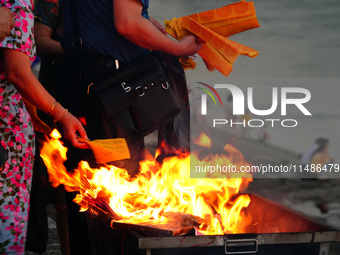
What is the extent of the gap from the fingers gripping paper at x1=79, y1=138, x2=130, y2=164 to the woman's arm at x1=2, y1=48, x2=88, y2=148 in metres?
0.07

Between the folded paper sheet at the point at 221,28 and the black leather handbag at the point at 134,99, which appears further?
the folded paper sheet at the point at 221,28

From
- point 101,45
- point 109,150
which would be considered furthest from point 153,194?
point 101,45

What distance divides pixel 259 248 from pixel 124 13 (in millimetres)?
1208

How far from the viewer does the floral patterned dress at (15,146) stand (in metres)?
1.85

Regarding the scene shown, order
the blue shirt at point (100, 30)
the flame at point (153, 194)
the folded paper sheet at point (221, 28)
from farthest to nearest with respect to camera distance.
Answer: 1. the folded paper sheet at point (221, 28)
2. the blue shirt at point (100, 30)
3. the flame at point (153, 194)

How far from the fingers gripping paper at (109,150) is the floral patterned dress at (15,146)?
1.13 feet

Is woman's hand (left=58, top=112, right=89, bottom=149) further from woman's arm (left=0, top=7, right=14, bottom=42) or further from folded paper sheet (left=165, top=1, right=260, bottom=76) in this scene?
folded paper sheet (left=165, top=1, right=260, bottom=76)

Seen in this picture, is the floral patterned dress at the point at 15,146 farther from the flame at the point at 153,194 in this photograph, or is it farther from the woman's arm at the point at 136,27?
the woman's arm at the point at 136,27

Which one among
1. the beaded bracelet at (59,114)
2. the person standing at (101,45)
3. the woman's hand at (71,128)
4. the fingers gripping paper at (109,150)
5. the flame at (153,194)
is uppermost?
the person standing at (101,45)

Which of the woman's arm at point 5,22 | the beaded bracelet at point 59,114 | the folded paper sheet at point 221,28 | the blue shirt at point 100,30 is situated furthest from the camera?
the folded paper sheet at point 221,28

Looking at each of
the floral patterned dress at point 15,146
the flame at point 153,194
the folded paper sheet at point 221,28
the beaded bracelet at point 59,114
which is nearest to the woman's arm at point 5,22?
the floral patterned dress at point 15,146

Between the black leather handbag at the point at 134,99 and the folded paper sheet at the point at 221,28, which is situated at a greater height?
the folded paper sheet at the point at 221,28

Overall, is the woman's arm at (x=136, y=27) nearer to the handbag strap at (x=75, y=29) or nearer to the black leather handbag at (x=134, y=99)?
the black leather handbag at (x=134, y=99)

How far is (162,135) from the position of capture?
3.19 meters
